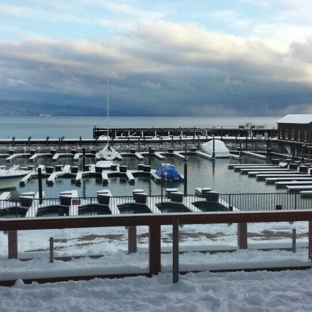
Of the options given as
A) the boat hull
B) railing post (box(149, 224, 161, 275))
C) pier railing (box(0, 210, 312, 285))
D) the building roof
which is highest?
the building roof

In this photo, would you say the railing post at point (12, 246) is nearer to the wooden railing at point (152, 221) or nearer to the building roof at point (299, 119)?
the wooden railing at point (152, 221)

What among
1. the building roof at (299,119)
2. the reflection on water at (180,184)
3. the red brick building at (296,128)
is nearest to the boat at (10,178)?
the reflection on water at (180,184)

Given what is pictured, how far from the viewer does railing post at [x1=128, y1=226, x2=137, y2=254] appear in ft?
39.9

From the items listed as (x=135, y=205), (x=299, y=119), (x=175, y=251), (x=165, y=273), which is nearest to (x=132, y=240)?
(x=165, y=273)

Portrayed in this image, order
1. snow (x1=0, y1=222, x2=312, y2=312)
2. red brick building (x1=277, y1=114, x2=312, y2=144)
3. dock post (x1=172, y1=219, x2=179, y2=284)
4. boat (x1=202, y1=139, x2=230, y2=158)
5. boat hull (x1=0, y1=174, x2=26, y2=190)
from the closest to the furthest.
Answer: snow (x1=0, y1=222, x2=312, y2=312), dock post (x1=172, y1=219, x2=179, y2=284), boat hull (x1=0, y1=174, x2=26, y2=190), red brick building (x1=277, y1=114, x2=312, y2=144), boat (x1=202, y1=139, x2=230, y2=158)

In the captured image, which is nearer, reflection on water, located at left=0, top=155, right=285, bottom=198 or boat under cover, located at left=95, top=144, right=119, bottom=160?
reflection on water, located at left=0, top=155, right=285, bottom=198

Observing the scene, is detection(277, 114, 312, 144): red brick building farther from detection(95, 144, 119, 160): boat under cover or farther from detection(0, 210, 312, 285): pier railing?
detection(0, 210, 312, 285): pier railing

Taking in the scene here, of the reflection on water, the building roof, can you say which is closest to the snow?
the reflection on water

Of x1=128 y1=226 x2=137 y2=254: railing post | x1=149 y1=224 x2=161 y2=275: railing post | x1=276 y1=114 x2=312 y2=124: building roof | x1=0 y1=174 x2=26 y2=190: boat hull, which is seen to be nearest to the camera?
x1=149 y1=224 x2=161 y2=275: railing post

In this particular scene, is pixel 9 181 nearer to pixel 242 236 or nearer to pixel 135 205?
pixel 135 205

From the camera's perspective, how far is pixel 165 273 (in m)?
12.2

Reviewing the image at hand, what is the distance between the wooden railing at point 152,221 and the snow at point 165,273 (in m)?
0.22

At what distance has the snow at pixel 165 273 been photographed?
10688mm

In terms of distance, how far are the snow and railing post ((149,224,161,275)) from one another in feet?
0.59
